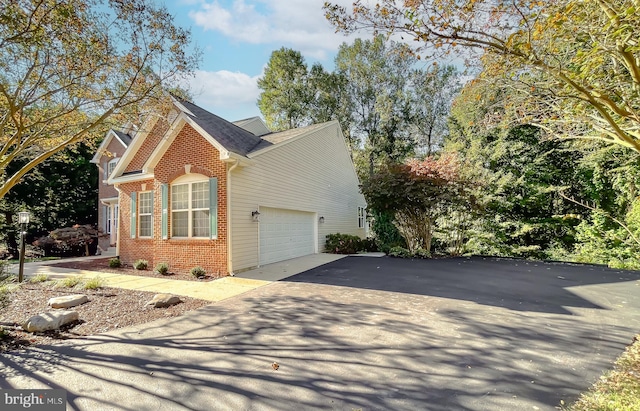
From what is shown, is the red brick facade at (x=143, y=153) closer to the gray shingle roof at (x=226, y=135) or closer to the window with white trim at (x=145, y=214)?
the window with white trim at (x=145, y=214)

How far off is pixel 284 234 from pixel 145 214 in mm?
5199

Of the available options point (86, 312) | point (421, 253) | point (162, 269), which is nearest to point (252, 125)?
point (162, 269)

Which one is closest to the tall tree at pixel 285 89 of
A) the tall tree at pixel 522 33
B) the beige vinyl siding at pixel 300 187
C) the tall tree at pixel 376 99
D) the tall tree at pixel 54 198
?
the tall tree at pixel 376 99

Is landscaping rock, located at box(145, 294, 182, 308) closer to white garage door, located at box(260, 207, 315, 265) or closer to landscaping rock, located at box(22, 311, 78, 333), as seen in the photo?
landscaping rock, located at box(22, 311, 78, 333)

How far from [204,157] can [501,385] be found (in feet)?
29.1

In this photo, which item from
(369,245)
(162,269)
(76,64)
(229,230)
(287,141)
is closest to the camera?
(76,64)

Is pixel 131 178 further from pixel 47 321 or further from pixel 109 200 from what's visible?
pixel 109 200

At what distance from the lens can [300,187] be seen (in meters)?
12.8

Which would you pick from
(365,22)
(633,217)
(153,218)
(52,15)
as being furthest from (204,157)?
(633,217)

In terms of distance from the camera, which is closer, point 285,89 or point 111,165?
point 111,165

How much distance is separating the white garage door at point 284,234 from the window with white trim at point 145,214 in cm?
415

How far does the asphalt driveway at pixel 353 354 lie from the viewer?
2836mm

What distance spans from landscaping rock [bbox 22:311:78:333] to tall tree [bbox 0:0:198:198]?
212 centimetres

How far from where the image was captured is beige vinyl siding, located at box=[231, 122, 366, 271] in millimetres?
9195
